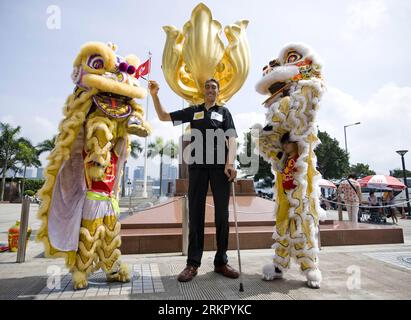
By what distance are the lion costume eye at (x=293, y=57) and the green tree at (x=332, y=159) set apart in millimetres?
28857

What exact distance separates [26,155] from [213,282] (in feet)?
113

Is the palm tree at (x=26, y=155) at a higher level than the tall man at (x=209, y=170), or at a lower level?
higher

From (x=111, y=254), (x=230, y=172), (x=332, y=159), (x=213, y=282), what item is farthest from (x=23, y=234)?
(x=332, y=159)

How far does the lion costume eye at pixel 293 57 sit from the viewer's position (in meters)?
3.00

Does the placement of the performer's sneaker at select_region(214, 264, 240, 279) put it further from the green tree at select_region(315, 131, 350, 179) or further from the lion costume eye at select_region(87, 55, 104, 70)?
the green tree at select_region(315, 131, 350, 179)

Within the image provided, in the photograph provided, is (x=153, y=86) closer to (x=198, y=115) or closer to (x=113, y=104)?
(x=113, y=104)

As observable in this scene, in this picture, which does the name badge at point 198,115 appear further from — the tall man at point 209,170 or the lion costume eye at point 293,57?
the lion costume eye at point 293,57

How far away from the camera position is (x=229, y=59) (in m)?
5.50

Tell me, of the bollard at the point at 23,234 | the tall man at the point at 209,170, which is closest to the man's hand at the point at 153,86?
the tall man at the point at 209,170

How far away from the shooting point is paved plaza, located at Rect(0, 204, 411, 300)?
7.86 ft

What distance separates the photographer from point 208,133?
298 cm

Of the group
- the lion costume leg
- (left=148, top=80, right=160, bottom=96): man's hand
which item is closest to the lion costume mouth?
(left=148, top=80, right=160, bottom=96): man's hand
